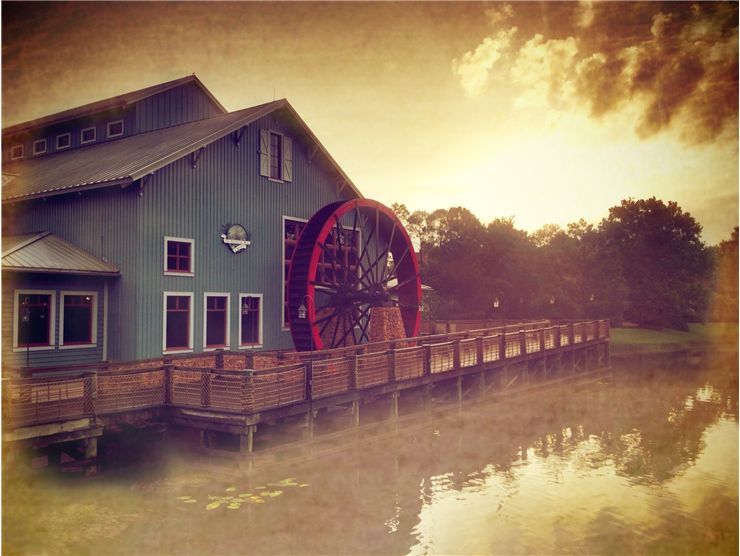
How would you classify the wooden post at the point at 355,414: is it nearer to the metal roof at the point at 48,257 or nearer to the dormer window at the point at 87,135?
the metal roof at the point at 48,257

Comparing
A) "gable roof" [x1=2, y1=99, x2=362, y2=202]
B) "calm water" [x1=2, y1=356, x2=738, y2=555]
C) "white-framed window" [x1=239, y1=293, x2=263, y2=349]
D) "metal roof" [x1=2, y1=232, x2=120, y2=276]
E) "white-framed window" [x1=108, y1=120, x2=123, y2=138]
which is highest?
"white-framed window" [x1=108, y1=120, x2=123, y2=138]

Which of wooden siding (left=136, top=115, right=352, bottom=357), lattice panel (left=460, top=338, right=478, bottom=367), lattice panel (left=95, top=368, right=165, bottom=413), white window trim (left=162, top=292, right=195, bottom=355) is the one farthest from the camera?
lattice panel (left=460, top=338, right=478, bottom=367)

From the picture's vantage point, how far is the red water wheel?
1856 cm

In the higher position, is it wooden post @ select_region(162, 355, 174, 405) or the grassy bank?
wooden post @ select_region(162, 355, 174, 405)

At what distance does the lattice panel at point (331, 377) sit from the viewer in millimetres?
14234

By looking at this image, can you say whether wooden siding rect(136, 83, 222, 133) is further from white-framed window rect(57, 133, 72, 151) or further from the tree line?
the tree line

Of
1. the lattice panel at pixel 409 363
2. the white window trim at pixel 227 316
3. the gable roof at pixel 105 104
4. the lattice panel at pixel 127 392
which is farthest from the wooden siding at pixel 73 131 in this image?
the lattice panel at pixel 409 363

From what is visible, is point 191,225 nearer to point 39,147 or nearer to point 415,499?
point 39,147

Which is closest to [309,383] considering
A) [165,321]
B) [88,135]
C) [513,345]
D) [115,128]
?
[165,321]

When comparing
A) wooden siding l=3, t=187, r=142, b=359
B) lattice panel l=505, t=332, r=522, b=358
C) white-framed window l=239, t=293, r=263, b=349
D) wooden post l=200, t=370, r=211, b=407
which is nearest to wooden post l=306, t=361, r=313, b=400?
wooden post l=200, t=370, r=211, b=407

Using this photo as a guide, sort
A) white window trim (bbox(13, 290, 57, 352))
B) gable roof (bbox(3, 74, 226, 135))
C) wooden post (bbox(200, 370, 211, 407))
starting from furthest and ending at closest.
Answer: gable roof (bbox(3, 74, 226, 135)) < white window trim (bbox(13, 290, 57, 352)) < wooden post (bbox(200, 370, 211, 407))

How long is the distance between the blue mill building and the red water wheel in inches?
42.2

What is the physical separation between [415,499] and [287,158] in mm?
11539

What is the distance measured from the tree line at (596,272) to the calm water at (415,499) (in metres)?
22.1
